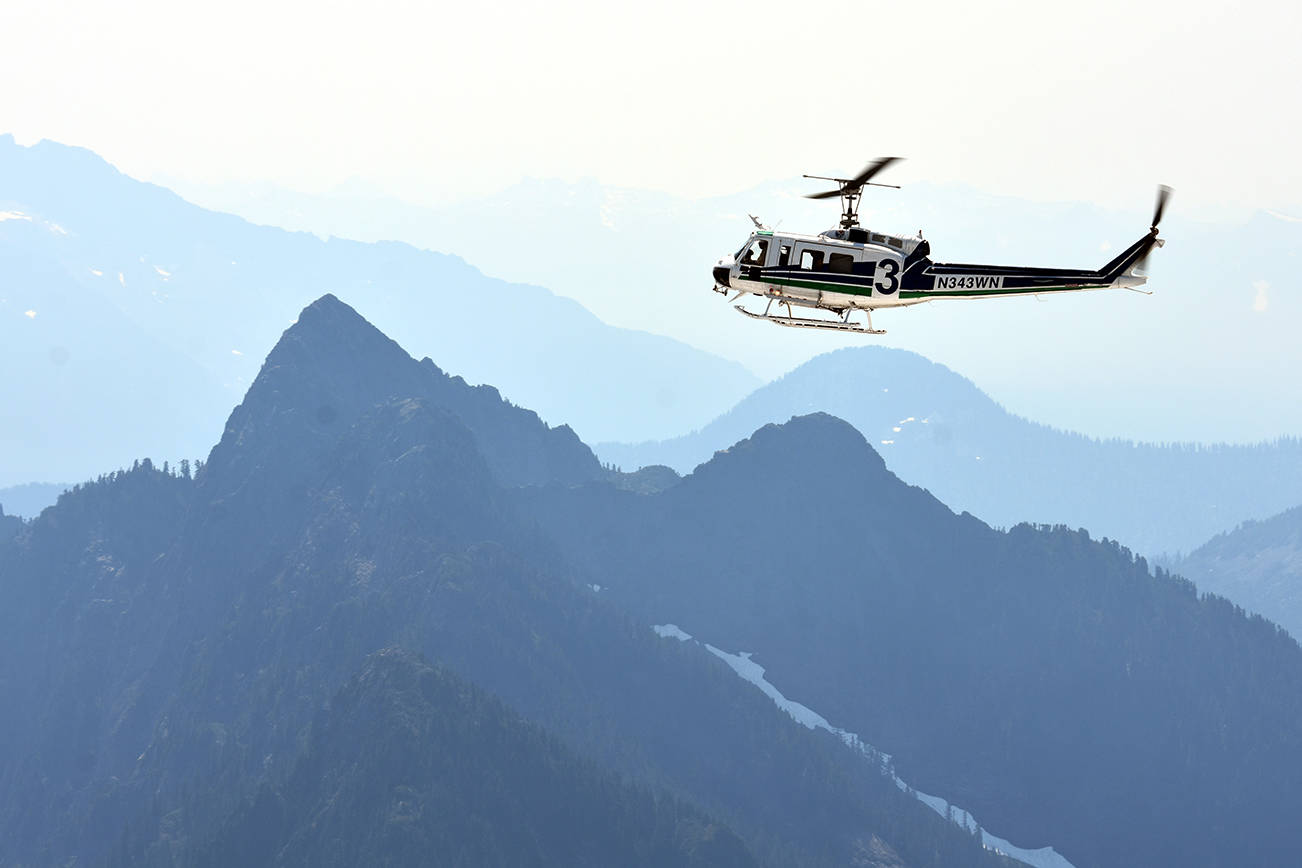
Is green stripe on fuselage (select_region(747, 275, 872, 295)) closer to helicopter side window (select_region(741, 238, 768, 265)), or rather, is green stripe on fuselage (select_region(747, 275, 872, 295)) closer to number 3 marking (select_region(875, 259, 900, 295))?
number 3 marking (select_region(875, 259, 900, 295))

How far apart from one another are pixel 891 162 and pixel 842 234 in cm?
1512

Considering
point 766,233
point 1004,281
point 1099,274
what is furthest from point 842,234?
point 1099,274

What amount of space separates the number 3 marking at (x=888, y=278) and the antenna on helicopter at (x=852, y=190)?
3597 millimetres

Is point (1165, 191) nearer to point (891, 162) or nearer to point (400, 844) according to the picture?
point (891, 162)

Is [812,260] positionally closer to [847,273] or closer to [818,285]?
[818,285]

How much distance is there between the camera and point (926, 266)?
8694 centimetres

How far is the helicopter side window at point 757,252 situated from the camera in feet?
284

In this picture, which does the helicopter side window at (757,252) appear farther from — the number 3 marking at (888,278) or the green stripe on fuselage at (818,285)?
the number 3 marking at (888,278)

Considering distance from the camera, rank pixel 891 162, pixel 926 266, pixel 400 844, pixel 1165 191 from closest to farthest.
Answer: pixel 891 162 < pixel 1165 191 < pixel 926 266 < pixel 400 844

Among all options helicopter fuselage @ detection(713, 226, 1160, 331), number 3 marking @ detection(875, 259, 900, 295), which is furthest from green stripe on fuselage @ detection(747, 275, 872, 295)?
number 3 marking @ detection(875, 259, 900, 295)

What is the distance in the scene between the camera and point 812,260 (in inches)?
3393

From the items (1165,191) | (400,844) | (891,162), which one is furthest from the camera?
(400,844)

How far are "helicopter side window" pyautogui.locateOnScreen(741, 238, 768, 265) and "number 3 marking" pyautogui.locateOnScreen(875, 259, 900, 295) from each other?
8.28 m

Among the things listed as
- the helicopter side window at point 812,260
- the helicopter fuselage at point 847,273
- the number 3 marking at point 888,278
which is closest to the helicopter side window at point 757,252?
the helicopter fuselage at point 847,273
